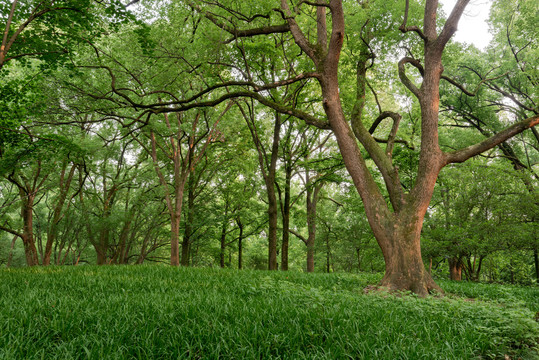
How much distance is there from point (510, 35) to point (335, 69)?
12816mm

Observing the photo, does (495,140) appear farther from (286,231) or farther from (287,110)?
(286,231)

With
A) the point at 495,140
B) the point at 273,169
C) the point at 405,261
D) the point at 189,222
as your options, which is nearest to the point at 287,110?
the point at 405,261

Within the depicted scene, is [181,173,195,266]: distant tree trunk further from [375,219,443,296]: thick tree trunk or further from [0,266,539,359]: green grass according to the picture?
[0,266,539,359]: green grass

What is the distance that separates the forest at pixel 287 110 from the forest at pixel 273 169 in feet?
0.26

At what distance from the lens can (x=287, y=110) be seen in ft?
27.9

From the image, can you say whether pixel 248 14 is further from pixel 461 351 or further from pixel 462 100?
pixel 462 100

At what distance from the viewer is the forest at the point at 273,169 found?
279 centimetres

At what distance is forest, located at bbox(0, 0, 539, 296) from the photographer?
7.23m

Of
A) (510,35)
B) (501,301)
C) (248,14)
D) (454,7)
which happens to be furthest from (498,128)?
(248,14)

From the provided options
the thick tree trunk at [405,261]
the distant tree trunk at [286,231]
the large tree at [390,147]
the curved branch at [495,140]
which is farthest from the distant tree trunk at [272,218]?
the curved branch at [495,140]

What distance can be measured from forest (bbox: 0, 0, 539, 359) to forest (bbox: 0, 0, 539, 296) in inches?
3.2

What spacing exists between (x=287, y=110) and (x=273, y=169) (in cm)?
565

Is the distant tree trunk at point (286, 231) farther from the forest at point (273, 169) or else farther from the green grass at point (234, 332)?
the green grass at point (234, 332)

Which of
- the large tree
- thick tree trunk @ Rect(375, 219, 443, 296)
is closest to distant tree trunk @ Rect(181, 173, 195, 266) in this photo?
the large tree
